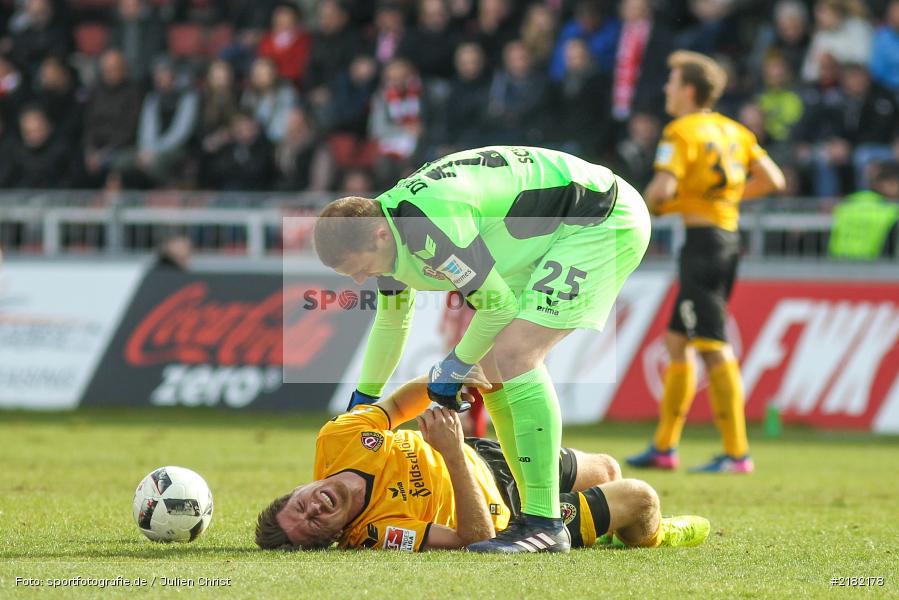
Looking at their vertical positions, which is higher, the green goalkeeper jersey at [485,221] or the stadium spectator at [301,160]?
the green goalkeeper jersey at [485,221]

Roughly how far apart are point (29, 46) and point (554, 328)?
51.3 ft

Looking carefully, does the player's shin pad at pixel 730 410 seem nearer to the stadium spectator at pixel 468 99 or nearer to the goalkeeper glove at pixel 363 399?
the goalkeeper glove at pixel 363 399

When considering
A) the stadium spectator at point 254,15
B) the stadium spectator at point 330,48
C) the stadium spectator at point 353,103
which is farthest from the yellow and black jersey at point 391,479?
the stadium spectator at point 254,15

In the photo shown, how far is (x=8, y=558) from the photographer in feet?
19.8

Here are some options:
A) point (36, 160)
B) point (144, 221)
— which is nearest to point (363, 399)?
point (144, 221)

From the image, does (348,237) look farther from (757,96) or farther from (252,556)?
(757,96)

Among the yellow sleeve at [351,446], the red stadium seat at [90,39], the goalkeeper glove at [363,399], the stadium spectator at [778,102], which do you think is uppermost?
the red stadium seat at [90,39]

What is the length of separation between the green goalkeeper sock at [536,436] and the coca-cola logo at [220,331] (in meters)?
8.24

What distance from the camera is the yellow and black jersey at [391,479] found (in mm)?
6352

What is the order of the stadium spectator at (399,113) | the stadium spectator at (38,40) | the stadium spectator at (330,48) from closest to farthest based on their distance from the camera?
the stadium spectator at (399,113)
the stadium spectator at (330,48)
the stadium spectator at (38,40)

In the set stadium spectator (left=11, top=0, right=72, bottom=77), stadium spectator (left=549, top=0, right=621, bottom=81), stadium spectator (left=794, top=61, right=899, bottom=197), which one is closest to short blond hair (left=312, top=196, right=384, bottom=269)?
stadium spectator (left=794, top=61, right=899, bottom=197)

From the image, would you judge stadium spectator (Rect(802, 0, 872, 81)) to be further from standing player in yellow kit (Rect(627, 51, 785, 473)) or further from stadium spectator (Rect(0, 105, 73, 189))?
stadium spectator (Rect(0, 105, 73, 189))

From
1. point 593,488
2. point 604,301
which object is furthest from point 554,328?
point 593,488

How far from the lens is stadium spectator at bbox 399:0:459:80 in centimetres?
1800
